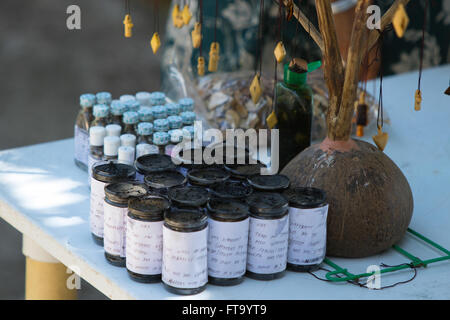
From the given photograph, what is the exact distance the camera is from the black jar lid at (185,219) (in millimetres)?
809

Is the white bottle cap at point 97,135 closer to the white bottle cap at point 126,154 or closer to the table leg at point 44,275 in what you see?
the white bottle cap at point 126,154

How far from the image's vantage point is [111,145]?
1104 mm

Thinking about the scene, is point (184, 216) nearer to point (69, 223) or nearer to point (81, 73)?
point (69, 223)

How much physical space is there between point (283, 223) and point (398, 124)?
0.73m

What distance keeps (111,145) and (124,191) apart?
224 mm

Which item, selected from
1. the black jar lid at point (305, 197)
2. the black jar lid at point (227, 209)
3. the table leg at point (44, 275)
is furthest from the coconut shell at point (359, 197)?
the table leg at point (44, 275)

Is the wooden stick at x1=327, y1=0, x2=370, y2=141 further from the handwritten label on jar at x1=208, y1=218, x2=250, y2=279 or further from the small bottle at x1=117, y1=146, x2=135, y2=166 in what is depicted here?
the small bottle at x1=117, y1=146, x2=135, y2=166

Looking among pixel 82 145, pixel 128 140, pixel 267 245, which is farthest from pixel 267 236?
pixel 82 145

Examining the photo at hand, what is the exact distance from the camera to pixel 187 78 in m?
1.59

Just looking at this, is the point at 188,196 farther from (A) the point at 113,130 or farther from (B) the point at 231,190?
(A) the point at 113,130

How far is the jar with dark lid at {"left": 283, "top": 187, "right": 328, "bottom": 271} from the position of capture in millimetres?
884

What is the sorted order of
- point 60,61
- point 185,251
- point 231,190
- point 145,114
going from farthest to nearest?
point 60,61 → point 145,114 → point 231,190 → point 185,251
